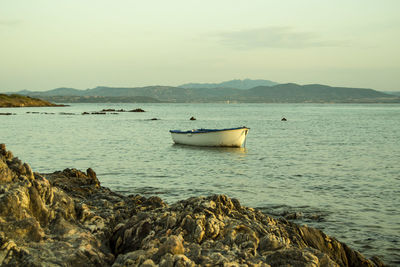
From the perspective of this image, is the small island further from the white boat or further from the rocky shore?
the rocky shore

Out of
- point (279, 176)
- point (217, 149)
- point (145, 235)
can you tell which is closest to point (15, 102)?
point (217, 149)

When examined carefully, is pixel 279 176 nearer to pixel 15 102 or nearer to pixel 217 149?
pixel 217 149

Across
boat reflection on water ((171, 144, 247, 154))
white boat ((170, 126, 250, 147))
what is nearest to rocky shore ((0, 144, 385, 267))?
boat reflection on water ((171, 144, 247, 154))

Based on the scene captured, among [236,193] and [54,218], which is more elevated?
[54,218]

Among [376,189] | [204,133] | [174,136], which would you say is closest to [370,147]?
[204,133]

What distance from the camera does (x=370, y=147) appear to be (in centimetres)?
3791

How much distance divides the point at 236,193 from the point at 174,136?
72.4ft

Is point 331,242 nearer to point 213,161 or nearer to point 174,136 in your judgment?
point 213,161

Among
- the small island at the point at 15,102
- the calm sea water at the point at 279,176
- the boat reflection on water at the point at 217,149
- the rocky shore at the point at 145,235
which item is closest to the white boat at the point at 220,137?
the boat reflection on water at the point at 217,149

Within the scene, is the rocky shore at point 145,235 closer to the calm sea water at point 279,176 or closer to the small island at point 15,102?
the calm sea water at point 279,176

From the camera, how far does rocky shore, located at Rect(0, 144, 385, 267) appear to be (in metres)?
6.51

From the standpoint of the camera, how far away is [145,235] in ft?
25.5

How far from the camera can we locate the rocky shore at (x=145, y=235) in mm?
6508

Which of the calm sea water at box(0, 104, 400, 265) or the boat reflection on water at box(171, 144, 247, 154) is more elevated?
the calm sea water at box(0, 104, 400, 265)
